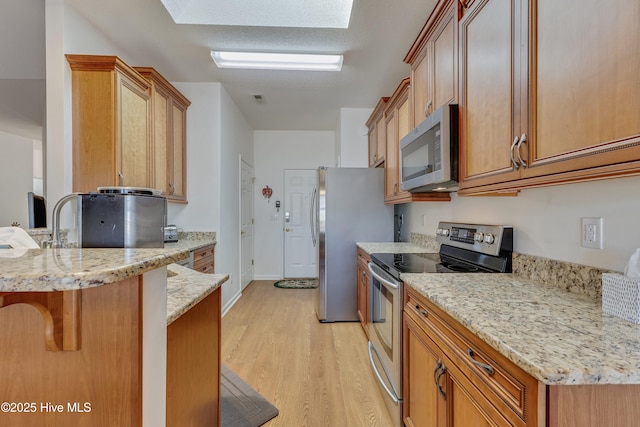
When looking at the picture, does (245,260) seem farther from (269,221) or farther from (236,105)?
(236,105)

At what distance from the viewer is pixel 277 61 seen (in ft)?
9.00

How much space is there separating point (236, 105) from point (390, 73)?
6.69ft

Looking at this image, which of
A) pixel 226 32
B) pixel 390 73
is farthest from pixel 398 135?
pixel 226 32

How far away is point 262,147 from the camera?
514 centimetres

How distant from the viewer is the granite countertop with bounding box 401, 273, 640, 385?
608mm

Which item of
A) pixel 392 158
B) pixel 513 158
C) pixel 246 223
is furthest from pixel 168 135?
pixel 513 158

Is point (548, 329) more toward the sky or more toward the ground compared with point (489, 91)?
more toward the ground

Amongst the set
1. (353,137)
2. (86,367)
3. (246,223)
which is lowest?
(86,367)

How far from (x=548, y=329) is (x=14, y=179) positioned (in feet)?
11.4

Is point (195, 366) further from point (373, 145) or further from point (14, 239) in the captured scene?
point (373, 145)

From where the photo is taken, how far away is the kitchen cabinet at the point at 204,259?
2.77m

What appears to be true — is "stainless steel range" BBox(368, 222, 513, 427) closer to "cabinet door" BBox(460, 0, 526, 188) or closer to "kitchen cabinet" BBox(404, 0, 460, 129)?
"cabinet door" BBox(460, 0, 526, 188)

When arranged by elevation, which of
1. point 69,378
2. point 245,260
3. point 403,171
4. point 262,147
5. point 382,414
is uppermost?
point 262,147

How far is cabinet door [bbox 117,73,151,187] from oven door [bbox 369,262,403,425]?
203 cm
